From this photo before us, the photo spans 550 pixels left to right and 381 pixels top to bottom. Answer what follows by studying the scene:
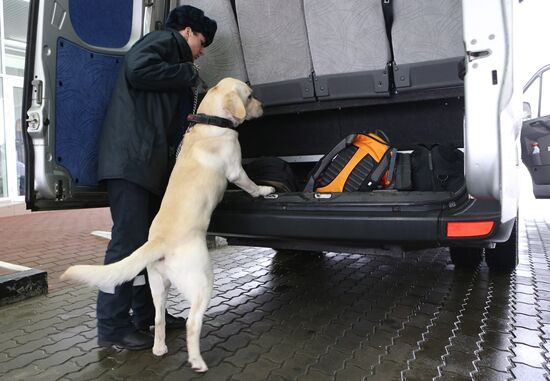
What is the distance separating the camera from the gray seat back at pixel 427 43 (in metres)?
2.53

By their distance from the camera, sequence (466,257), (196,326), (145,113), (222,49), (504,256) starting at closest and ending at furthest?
(196,326) < (145,113) < (222,49) < (504,256) < (466,257)

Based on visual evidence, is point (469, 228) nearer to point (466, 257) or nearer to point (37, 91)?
point (466, 257)

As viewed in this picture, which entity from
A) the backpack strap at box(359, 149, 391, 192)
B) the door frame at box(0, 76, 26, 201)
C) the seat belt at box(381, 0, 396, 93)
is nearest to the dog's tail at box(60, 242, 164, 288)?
the backpack strap at box(359, 149, 391, 192)

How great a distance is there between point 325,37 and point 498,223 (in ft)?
5.42

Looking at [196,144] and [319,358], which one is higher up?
[196,144]

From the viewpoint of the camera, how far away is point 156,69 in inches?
92.1

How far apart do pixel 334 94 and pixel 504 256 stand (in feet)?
6.64

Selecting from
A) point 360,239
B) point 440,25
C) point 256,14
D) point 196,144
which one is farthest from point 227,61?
point 360,239

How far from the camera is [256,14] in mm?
3004

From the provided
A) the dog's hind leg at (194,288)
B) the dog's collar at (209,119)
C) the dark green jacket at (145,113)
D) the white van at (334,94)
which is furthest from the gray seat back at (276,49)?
the dog's hind leg at (194,288)

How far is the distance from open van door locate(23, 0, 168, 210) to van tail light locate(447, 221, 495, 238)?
2070 millimetres

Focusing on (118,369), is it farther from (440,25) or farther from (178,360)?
(440,25)

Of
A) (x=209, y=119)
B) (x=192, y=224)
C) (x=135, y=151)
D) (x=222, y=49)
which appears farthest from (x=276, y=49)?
(x=192, y=224)

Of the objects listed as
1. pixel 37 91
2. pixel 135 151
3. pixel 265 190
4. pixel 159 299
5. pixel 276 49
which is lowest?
pixel 159 299
